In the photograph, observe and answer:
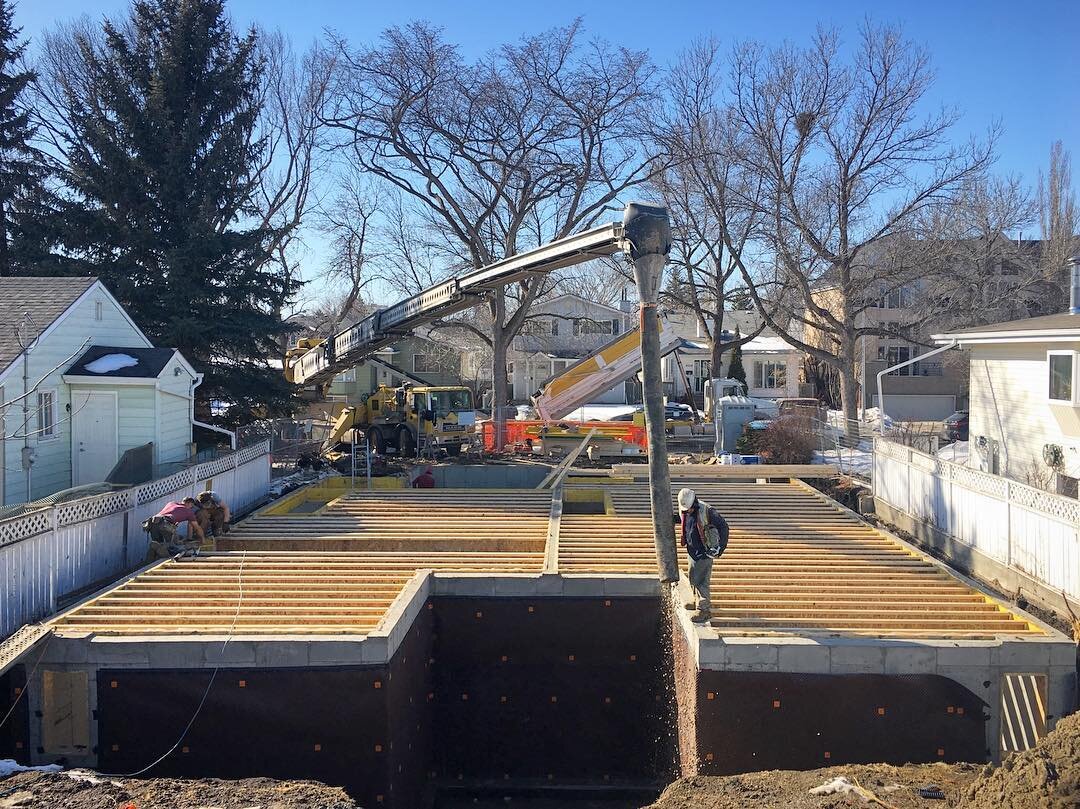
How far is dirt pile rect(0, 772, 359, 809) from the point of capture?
656cm

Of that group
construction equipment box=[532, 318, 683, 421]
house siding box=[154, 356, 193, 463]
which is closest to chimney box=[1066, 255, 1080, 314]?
construction equipment box=[532, 318, 683, 421]

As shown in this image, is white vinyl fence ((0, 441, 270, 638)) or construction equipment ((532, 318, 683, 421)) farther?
construction equipment ((532, 318, 683, 421))

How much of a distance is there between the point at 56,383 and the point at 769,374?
42416 mm

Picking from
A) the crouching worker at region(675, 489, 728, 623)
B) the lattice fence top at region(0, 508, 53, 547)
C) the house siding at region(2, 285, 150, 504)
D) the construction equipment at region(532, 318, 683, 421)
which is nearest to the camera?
the crouching worker at region(675, 489, 728, 623)

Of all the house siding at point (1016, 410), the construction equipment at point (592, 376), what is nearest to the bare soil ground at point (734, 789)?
the house siding at point (1016, 410)

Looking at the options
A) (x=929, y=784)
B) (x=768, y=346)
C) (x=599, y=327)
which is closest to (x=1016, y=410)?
(x=929, y=784)

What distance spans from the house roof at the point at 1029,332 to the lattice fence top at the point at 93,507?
1538cm

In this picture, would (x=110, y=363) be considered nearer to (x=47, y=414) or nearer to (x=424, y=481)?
(x=47, y=414)

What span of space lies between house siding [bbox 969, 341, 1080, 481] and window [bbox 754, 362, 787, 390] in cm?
3152

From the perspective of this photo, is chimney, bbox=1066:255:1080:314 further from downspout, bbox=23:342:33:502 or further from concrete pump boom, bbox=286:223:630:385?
downspout, bbox=23:342:33:502

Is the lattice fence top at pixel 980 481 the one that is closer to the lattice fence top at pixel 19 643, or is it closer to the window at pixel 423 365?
the lattice fence top at pixel 19 643

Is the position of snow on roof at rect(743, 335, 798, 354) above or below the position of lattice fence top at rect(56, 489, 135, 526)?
above

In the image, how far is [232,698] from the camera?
820cm

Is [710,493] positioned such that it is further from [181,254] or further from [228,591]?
[181,254]
